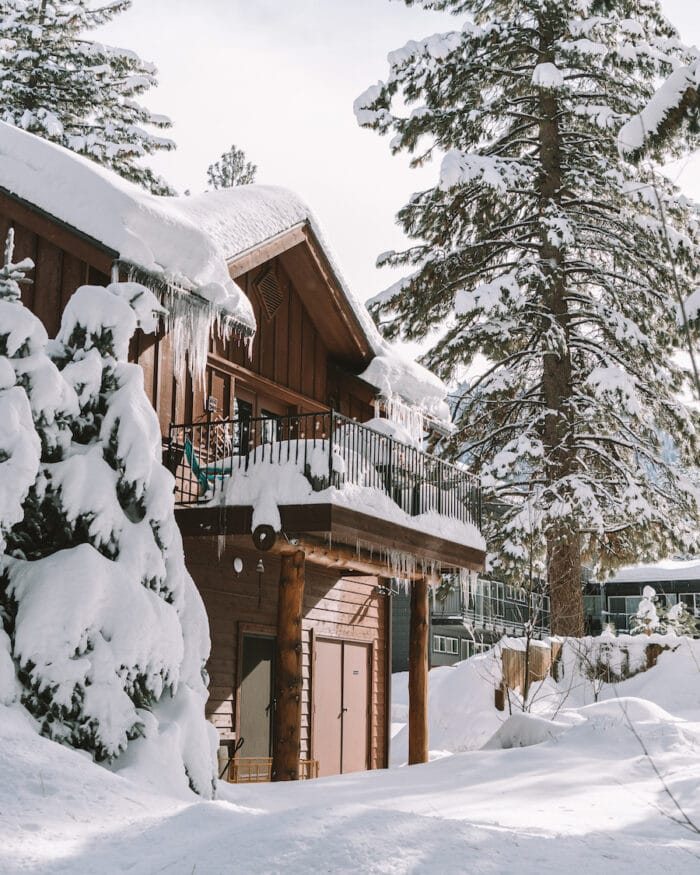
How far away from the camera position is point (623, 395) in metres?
20.3

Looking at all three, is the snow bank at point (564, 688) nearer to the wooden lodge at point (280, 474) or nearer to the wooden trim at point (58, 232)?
the wooden lodge at point (280, 474)

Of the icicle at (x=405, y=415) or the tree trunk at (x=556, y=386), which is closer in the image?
the icicle at (x=405, y=415)

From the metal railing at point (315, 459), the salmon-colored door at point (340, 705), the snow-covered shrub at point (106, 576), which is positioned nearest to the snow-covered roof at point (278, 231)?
the metal railing at point (315, 459)

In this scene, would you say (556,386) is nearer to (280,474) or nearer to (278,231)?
(278,231)

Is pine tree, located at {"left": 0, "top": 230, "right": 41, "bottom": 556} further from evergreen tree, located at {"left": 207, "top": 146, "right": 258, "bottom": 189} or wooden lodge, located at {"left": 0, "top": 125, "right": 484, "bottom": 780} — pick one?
evergreen tree, located at {"left": 207, "top": 146, "right": 258, "bottom": 189}

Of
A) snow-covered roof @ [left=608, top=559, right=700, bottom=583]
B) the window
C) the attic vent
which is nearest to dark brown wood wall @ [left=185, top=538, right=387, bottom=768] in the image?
the attic vent

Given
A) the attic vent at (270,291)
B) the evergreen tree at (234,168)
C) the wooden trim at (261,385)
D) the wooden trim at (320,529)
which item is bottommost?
the wooden trim at (320,529)

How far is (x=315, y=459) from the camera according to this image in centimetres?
1216

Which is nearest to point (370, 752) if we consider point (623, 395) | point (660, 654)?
point (623, 395)

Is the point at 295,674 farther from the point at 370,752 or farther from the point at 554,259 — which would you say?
the point at 554,259

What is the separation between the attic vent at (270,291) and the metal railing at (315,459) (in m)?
1.87

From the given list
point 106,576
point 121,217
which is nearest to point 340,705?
point 121,217

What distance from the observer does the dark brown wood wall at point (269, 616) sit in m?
13.5

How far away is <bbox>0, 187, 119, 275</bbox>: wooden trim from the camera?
11.8 meters
